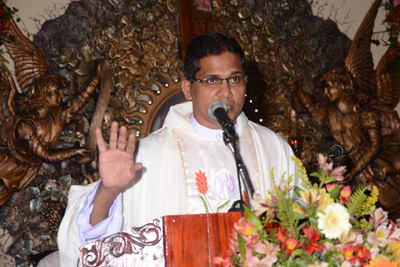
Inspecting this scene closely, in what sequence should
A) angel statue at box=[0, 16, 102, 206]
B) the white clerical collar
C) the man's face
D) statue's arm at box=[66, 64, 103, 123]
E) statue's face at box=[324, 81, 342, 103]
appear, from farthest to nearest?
statue's face at box=[324, 81, 342, 103] → statue's arm at box=[66, 64, 103, 123] → angel statue at box=[0, 16, 102, 206] → the white clerical collar → the man's face

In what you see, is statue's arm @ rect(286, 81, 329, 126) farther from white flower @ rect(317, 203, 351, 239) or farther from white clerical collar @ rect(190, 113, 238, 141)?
white flower @ rect(317, 203, 351, 239)

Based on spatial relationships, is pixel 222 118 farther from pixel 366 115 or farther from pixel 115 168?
pixel 366 115

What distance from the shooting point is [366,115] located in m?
5.27

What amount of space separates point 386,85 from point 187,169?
14.1ft

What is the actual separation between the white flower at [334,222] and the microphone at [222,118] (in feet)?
1.72

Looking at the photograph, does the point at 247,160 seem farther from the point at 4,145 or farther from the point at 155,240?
the point at 4,145

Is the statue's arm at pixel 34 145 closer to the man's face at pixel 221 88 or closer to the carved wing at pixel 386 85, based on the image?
the man's face at pixel 221 88

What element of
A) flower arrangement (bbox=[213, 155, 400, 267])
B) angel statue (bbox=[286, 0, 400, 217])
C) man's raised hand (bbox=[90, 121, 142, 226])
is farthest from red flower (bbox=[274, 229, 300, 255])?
angel statue (bbox=[286, 0, 400, 217])

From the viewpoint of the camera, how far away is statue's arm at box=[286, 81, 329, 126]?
4.96 metres

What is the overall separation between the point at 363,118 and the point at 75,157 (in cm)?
387

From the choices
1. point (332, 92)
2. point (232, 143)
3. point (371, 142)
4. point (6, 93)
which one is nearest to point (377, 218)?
point (232, 143)

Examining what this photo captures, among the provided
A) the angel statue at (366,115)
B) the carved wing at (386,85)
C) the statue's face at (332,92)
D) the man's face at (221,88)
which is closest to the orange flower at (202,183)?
the man's face at (221,88)

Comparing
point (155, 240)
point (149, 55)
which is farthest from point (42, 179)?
point (155, 240)

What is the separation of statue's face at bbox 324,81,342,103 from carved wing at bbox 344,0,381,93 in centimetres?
35
